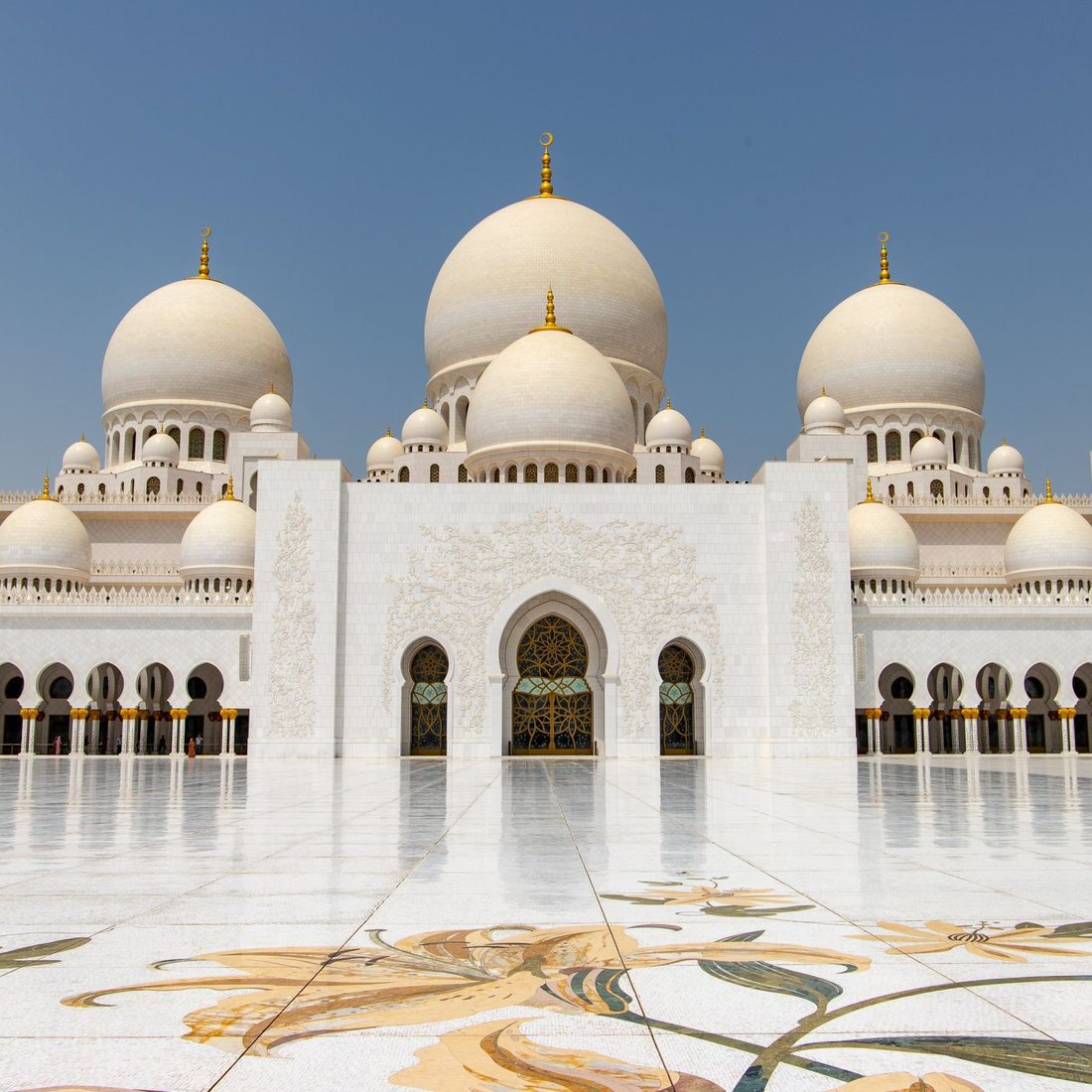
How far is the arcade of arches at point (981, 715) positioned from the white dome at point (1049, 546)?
6.32 feet

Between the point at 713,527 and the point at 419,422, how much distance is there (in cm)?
864

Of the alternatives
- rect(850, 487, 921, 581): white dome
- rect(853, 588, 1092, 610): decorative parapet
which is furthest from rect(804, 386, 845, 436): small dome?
rect(853, 588, 1092, 610): decorative parapet

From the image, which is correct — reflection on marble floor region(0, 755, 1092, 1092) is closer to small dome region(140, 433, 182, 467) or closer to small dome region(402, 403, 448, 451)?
small dome region(402, 403, 448, 451)

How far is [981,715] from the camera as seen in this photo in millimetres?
25109

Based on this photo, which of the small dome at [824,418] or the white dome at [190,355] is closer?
the small dome at [824,418]

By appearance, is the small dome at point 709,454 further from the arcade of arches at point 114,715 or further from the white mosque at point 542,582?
the arcade of arches at point 114,715

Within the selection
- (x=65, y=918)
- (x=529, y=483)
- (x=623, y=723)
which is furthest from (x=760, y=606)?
(x=65, y=918)

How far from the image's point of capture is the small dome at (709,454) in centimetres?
3027

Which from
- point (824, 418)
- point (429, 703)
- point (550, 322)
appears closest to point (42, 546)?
point (429, 703)

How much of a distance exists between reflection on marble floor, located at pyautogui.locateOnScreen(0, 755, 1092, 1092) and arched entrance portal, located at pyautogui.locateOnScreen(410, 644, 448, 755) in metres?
13.7

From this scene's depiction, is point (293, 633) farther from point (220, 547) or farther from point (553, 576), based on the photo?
point (553, 576)

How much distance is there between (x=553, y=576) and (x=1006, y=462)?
14.3 meters

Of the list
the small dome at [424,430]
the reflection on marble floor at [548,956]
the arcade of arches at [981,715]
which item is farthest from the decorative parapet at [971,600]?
the reflection on marble floor at [548,956]

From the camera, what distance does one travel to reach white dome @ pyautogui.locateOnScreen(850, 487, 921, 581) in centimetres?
2405
